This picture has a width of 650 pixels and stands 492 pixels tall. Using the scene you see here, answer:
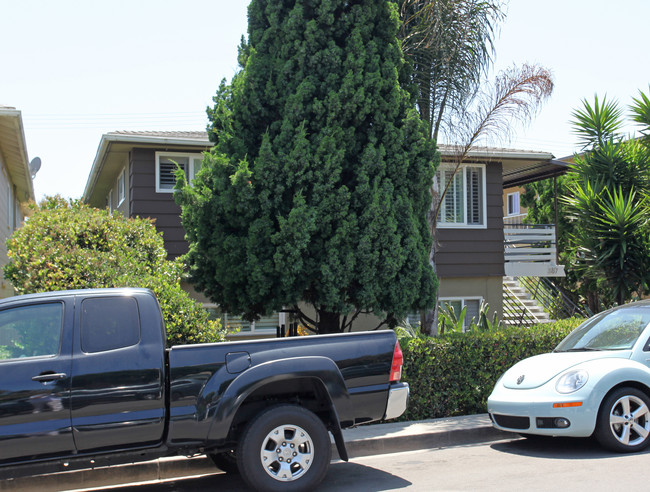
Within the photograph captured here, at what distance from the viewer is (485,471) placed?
6.07 metres

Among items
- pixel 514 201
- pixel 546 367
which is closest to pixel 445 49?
pixel 546 367

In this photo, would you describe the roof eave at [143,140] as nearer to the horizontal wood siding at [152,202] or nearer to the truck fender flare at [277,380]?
the horizontal wood siding at [152,202]

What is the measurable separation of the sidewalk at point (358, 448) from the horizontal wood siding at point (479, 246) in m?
6.98

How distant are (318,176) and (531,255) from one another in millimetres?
9557

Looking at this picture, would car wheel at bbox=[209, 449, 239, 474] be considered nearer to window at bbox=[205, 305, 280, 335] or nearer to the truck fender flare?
the truck fender flare

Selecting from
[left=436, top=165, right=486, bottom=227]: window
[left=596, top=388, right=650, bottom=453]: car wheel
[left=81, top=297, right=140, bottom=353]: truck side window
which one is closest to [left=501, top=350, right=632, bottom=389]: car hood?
[left=596, top=388, right=650, bottom=453]: car wheel

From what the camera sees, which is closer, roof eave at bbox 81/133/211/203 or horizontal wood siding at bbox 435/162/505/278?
roof eave at bbox 81/133/211/203

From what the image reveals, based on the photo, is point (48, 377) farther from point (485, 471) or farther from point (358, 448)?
point (485, 471)

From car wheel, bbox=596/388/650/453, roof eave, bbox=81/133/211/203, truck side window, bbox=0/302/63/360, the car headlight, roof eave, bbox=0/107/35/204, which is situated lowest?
car wheel, bbox=596/388/650/453

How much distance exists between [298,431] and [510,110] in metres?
7.12

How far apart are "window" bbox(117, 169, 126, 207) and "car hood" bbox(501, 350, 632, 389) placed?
422 inches

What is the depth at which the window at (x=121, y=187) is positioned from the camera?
1519 cm

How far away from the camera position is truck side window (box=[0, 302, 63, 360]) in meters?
5.08

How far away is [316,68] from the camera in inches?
343
